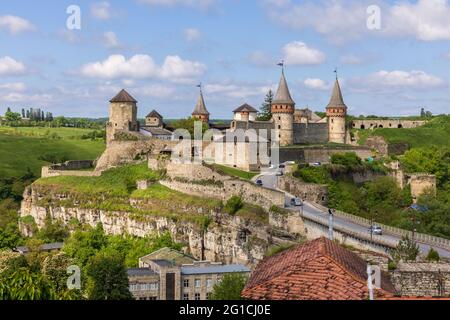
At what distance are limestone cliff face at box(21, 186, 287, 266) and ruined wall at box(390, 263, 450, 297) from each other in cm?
2562

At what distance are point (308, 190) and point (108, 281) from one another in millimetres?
19682

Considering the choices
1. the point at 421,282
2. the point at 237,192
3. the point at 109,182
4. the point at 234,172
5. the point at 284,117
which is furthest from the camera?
the point at 284,117

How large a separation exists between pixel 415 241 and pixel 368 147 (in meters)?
35.3

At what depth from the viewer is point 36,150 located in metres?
115

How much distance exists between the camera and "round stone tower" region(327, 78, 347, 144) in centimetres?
7881

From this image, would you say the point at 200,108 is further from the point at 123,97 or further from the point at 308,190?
the point at 308,190

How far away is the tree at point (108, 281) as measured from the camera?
3997cm

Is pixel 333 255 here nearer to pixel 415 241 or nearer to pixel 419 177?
pixel 415 241

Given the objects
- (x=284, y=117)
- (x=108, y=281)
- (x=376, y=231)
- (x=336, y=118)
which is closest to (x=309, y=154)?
(x=284, y=117)

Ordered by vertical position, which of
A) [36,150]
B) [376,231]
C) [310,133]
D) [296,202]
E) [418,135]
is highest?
[310,133]

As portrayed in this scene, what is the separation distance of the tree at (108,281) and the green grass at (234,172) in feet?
55.6

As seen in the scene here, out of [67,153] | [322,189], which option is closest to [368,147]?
[322,189]

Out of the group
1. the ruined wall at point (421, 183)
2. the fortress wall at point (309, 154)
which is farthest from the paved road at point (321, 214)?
the ruined wall at point (421, 183)

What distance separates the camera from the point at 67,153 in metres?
113
